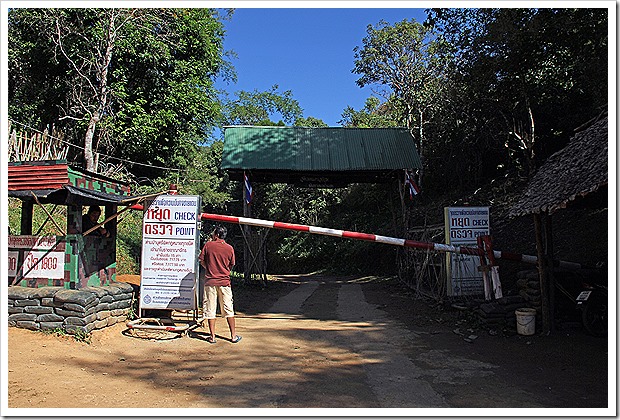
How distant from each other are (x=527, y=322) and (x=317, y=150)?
10122 mm

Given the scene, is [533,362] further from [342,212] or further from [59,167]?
[342,212]

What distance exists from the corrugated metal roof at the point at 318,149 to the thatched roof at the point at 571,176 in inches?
285

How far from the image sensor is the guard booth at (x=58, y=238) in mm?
8156

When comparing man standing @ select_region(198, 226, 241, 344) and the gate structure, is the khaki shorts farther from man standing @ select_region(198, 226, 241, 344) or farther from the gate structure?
the gate structure

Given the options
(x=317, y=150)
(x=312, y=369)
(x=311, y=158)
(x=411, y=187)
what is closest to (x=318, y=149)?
(x=317, y=150)

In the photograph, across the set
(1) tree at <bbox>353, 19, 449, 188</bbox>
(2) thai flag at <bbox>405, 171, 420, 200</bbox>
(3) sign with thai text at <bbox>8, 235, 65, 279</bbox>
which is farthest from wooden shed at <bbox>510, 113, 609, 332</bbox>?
(1) tree at <bbox>353, 19, 449, 188</bbox>

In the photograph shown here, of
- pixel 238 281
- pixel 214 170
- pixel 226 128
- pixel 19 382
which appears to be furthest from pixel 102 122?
pixel 19 382

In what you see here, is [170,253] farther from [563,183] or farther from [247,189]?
[247,189]

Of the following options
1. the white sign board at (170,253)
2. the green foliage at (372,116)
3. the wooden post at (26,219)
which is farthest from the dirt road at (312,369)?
the green foliage at (372,116)

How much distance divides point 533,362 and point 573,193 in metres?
2.55

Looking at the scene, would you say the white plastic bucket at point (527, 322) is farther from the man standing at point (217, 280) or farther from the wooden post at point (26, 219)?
the wooden post at point (26, 219)

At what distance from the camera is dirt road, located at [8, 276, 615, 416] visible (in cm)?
551

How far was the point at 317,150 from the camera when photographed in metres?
17.3

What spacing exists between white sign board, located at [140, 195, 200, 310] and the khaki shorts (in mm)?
535
